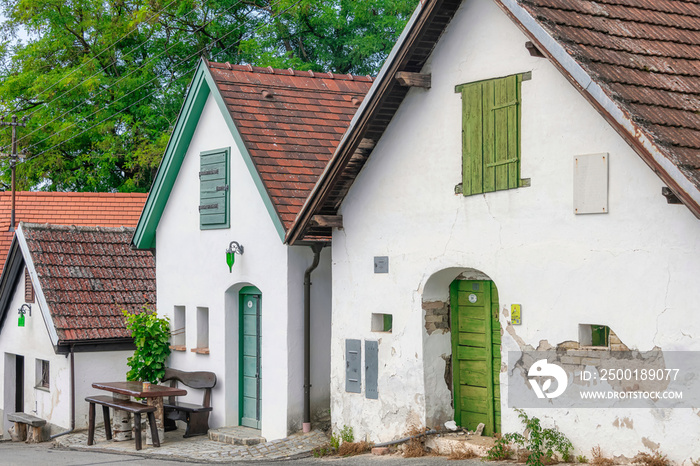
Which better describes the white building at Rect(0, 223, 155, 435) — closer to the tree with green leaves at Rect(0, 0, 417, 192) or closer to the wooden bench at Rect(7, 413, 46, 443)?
the wooden bench at Rect(7, 413, 46, 443)

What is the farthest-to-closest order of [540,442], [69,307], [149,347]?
[69,307] < [149,347] < [540,442]

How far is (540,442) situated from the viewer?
34.6 feet

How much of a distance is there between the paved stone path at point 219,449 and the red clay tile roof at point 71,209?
13.6 metres

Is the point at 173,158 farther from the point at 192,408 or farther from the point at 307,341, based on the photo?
the point at 307,341

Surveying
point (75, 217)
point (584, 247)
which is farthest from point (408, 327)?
point (75, 217)

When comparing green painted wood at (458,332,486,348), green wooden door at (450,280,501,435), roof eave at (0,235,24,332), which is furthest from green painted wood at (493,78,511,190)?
roof eave at (0,235,24,332)

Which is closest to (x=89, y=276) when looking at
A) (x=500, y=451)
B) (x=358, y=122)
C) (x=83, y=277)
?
(x=83, y=277)

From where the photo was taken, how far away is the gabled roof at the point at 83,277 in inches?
707

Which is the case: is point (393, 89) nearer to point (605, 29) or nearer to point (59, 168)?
point (605, 29)

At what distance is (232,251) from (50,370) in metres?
5.50

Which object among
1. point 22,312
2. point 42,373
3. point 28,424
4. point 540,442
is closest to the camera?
point 540,442

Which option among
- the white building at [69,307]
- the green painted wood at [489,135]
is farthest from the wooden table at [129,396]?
the green painted wood at [489,135]

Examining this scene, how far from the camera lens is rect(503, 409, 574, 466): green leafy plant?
10398 millimetres

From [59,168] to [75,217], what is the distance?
29.1ft
